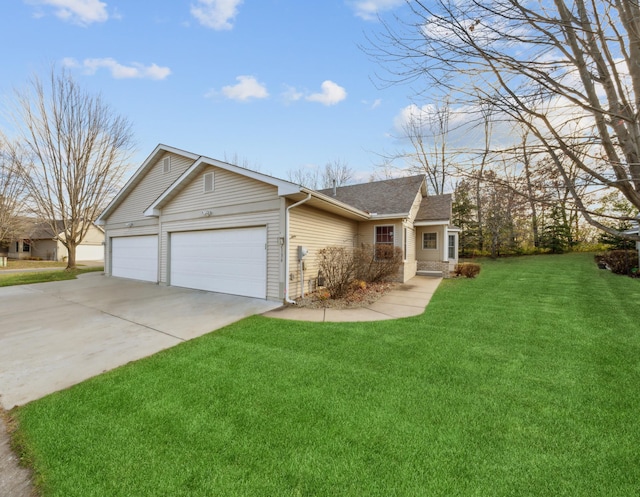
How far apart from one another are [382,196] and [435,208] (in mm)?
3508

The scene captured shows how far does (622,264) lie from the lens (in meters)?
13.1

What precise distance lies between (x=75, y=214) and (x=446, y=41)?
21.2 meters

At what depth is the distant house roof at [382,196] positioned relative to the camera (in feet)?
40.8

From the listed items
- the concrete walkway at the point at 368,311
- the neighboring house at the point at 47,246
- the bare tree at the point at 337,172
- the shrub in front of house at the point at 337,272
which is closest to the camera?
the concrete walkway at the point at 368,311

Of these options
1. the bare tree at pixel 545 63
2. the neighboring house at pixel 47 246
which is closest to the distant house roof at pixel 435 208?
the bare tree at pixel 545 63

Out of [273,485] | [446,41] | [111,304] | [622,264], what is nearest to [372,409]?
[273,485]

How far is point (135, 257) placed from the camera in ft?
43.3

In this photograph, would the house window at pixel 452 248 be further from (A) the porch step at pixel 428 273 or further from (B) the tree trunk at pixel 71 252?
(B) the tree trunk at pixel 71 252

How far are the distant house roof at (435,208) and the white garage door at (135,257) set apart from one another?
12.7 metres

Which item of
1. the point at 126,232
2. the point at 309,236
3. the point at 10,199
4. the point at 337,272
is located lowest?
the point at 337,272

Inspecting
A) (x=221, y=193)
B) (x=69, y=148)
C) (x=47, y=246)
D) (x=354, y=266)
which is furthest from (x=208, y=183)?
(x=47, y=246)

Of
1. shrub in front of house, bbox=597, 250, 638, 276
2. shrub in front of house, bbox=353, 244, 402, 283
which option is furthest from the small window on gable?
shrub in front of house, bbox=597, 250, 638, 276

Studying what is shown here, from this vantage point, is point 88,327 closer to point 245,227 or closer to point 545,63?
point 245,227

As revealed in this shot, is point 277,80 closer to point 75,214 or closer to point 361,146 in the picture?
point 361,146
